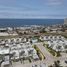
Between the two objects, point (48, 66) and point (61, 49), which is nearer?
point (48, 66)

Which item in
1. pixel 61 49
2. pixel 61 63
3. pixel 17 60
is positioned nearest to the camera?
pixel 61 63

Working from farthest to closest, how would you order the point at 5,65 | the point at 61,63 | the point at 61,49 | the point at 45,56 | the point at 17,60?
1. the point at 61,49
2. the point at 45,56
3. the point at 17,60
4. the point at 61,63
5. the point at 5,65

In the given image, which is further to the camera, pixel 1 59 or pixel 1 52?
pixel 1 52

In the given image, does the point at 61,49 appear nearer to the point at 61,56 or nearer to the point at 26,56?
the point at 61,56

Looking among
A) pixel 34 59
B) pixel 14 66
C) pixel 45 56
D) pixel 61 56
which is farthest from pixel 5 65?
pixel 61 56

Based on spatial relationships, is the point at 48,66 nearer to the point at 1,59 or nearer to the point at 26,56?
the point at 26,56

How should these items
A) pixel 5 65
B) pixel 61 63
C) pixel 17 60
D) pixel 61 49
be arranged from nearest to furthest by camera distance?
pixel 5 65 → pixel 61 63 → pixel 17 60 → pixel 61 49

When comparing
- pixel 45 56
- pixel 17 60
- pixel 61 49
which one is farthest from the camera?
pixel 61 49


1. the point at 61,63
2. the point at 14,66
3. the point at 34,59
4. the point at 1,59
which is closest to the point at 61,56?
the point at 61,63

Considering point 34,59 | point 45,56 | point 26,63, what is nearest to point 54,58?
point 45,56
